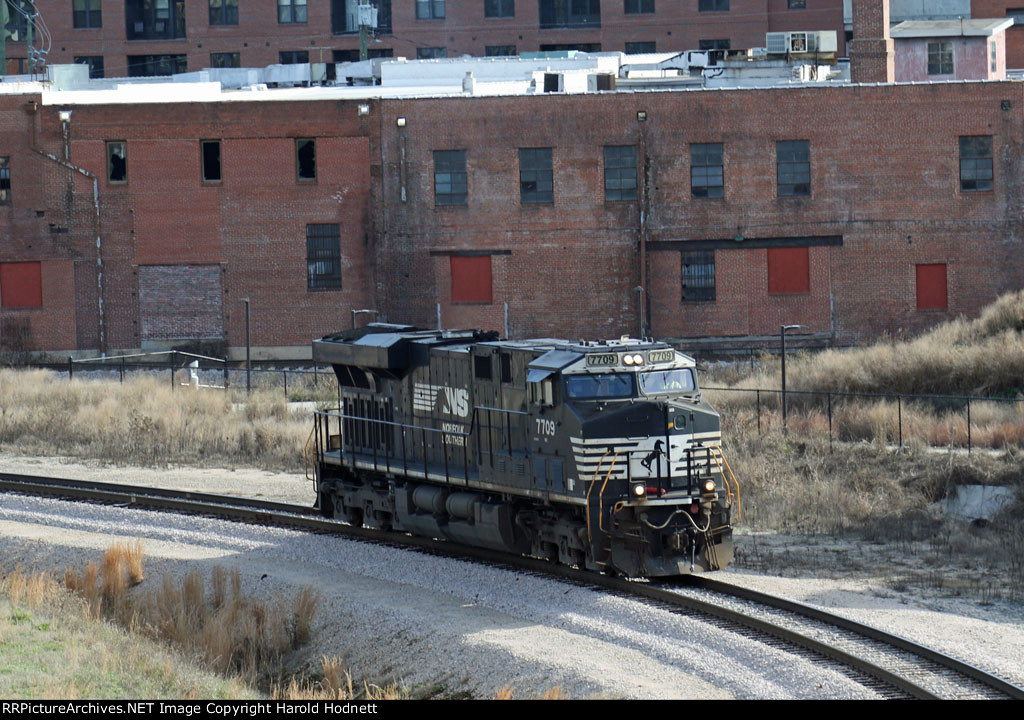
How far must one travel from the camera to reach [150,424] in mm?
41938

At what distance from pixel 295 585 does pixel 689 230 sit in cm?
3829

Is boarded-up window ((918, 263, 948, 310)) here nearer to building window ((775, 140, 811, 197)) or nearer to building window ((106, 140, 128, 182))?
building window ((775, 140, 811, 197))

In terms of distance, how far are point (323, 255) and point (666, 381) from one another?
3913 cm

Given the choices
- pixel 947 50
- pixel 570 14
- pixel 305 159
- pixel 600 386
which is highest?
pixel 570 14

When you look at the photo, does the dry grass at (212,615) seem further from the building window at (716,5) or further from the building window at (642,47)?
the building window at (716,5)

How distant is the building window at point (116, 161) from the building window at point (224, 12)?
1463 inches

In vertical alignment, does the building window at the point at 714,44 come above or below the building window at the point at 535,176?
above

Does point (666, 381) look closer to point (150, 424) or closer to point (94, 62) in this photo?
point (150, 424)

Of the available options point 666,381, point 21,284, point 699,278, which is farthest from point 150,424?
point 699,278

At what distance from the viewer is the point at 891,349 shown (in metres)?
47.0

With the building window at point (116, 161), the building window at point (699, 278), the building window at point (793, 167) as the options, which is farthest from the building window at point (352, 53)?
the building window at point (793, 167)

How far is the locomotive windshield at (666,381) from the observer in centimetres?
2186

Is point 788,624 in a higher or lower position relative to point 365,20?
lower

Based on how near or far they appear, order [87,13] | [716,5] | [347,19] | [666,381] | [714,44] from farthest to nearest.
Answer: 1. [347,19]
2. [87,13]
3. [714,44]
4. [716,5]
5. [666,381]
